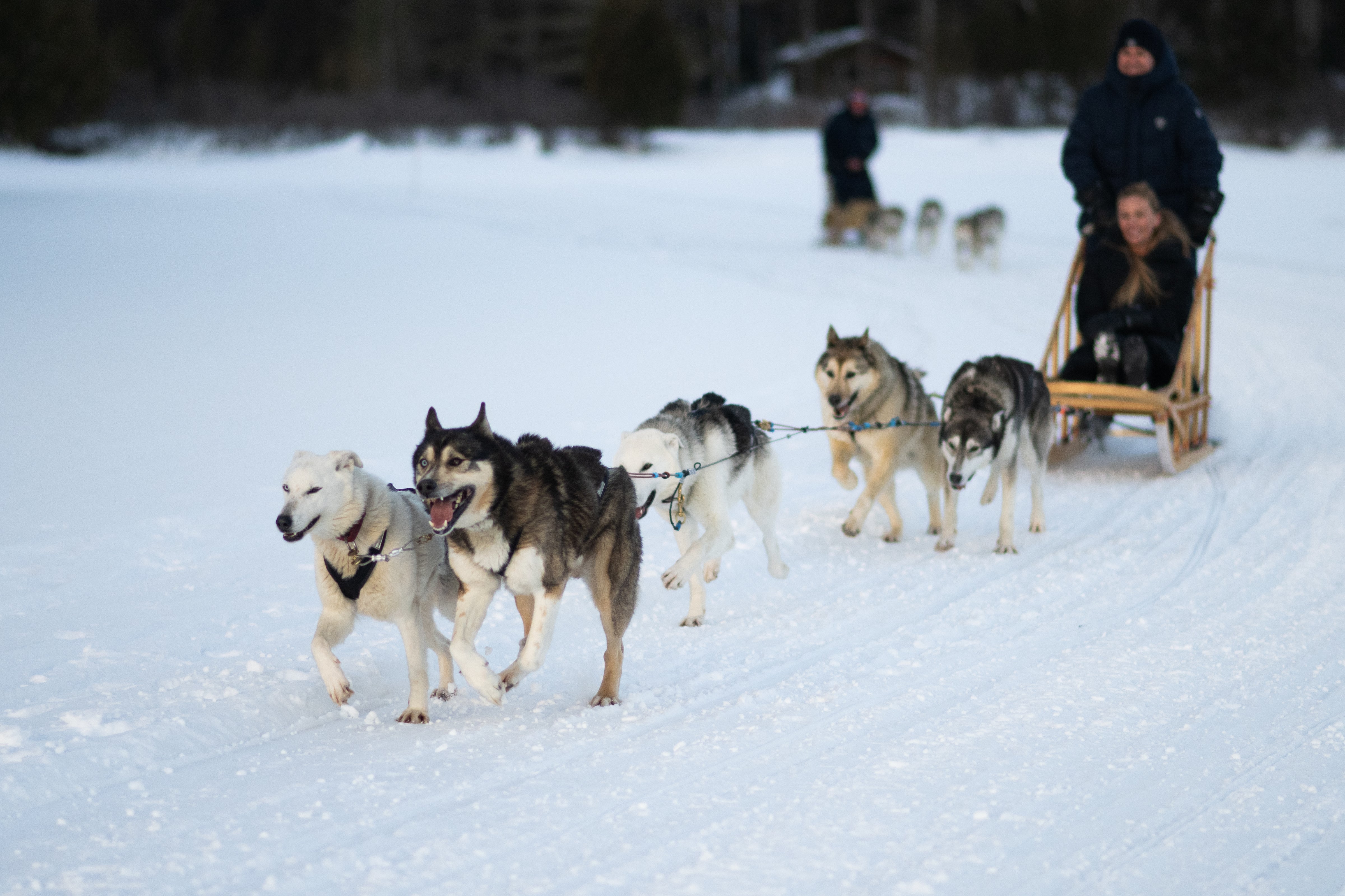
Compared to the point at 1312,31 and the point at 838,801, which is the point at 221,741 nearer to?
the point at 838,801

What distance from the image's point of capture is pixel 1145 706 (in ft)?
10.9

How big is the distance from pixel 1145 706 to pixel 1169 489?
2.87 metres

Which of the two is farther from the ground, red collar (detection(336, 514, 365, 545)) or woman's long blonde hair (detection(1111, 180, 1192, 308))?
woman's long blonde hair (detection(1111, 180, 1192, 308))

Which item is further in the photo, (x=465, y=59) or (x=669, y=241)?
(x=465, y=59)

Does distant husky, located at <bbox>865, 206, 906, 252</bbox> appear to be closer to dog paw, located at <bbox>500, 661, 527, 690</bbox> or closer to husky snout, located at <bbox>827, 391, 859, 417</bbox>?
husky snout, located at <bbox>827, 391, 859, 417</bbox>

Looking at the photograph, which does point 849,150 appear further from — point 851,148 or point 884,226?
point 884,226

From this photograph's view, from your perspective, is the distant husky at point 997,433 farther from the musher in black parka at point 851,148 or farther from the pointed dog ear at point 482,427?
the musher in black parka at point 851,148

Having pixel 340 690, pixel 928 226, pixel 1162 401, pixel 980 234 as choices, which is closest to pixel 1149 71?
pixel 1162 401

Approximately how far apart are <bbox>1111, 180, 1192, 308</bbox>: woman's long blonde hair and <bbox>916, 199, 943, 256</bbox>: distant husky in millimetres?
8526

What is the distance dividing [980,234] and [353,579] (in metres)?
11.3

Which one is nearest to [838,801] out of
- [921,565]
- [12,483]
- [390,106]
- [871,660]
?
[871,660]

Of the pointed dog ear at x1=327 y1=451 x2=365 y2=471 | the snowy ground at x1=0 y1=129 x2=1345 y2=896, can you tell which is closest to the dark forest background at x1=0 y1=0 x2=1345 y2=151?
the snowy ground at x1=0 y1=129 x2=1345 y2=896

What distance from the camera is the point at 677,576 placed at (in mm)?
3912

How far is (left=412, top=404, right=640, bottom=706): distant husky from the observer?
3.21m
